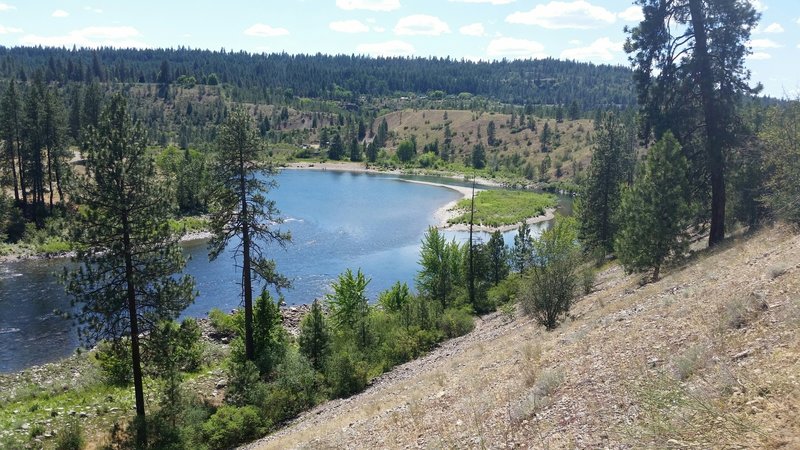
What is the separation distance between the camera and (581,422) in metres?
9.95

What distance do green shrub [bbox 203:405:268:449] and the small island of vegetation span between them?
2503 inches

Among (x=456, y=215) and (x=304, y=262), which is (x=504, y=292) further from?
(x=456, y=215)

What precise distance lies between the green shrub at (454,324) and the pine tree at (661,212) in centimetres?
1146

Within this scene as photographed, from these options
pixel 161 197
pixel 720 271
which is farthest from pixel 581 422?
pixel 161 197

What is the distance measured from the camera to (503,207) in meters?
96.9

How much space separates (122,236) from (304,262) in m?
39.1

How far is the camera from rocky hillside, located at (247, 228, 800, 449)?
27.0 feet

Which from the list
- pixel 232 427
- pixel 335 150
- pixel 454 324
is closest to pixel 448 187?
pixel 335 150

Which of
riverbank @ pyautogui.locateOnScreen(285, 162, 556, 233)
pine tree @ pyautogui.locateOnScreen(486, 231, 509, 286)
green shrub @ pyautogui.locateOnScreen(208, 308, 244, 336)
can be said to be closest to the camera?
A: green shrub @ pyautogui.locateOnScreen(208, 308, 244, 336)

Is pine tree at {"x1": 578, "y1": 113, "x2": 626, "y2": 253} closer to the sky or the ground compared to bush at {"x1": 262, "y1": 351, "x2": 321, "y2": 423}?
closer to the sky

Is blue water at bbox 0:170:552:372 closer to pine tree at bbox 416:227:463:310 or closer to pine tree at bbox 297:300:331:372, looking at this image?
pine tree at bbox 416:227:463:310

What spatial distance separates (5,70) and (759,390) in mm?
241386

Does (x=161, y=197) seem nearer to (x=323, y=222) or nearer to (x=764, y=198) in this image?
(x=764, y=198)

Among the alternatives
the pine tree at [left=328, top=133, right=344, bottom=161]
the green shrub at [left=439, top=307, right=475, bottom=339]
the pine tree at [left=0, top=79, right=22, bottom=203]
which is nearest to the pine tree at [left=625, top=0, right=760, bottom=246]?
the green shrub at [left=439, top=307, right=475, bottom=339]
